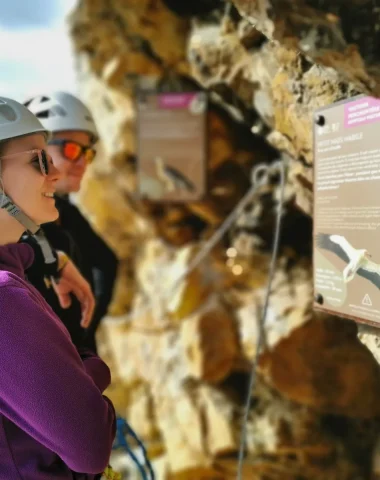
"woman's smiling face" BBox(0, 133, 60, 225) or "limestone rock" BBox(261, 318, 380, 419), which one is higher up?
"woman's smiling face" BBox(0, 133, 60, 225)

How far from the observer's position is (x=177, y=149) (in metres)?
3.54

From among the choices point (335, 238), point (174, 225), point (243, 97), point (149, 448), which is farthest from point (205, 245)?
point (335, 238)

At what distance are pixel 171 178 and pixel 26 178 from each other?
2.49 meters

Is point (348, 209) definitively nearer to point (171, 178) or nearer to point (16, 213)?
point (16, 213)

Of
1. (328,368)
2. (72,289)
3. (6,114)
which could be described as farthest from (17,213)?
(328,368)

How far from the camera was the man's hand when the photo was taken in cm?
164

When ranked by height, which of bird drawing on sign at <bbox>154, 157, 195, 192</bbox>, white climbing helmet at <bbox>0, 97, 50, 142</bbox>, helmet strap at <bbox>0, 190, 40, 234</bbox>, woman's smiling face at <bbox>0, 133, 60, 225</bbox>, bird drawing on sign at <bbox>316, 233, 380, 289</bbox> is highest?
white climbing helmet at <bbox>0, 97, 50, 142</bbox>

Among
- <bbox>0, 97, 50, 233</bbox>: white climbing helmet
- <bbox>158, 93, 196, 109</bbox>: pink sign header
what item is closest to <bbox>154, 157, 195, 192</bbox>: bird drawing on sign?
<bbox>158, 93, 196, 109</bbox>: pink sign header

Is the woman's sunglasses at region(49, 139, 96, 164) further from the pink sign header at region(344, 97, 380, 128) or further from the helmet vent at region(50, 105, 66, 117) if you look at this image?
the pink sign header at region(344, 97, 380, 128)

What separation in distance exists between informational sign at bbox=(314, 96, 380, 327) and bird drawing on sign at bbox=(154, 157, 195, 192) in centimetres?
199

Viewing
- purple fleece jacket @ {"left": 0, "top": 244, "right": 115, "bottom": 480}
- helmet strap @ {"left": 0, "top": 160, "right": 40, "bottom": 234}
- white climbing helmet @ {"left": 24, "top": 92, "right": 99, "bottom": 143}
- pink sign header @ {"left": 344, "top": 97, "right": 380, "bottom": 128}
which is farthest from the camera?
white climbing helmet @ {"left": 24, "top": 92, "right": 99, "bottom": 143}

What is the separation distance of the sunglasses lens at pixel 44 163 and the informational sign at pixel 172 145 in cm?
→ 233

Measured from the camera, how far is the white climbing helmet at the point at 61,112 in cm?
185

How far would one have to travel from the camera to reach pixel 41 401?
0.92m
